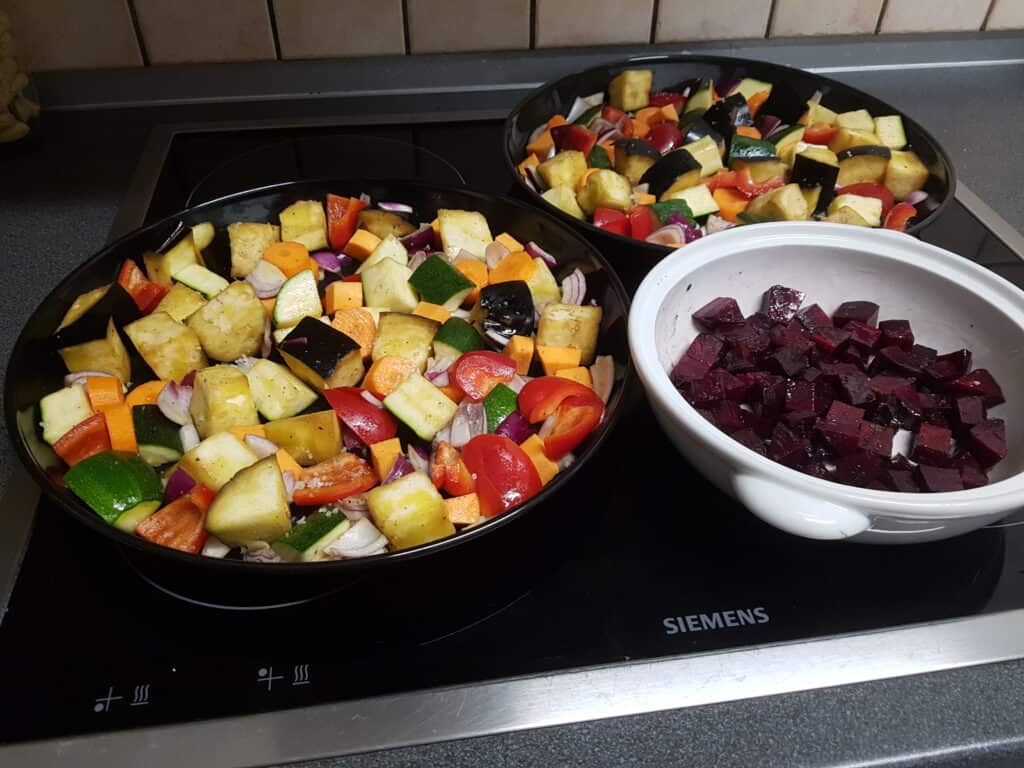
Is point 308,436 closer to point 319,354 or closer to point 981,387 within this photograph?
point 319,354

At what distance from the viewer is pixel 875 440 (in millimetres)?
716

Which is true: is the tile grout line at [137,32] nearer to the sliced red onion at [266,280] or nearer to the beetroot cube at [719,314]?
the sliced red onion at [266,280]

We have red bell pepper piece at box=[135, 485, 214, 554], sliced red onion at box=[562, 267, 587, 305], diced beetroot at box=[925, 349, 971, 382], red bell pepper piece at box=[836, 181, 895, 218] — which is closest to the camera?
red bell pepper piece at box=[135, 485, 214, 554]

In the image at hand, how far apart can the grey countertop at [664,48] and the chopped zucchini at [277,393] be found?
0.92ft

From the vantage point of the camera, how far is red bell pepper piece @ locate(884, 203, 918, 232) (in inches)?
43.2

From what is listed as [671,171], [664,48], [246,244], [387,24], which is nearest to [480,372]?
[246,244]

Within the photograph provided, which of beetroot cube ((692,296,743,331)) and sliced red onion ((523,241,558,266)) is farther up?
beetroot cube ((692,296,743,331))

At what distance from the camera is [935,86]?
1.54m

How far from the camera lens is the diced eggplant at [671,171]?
43.4 inches

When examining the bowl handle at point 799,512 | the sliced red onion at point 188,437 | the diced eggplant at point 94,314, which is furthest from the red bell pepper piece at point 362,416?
the bowl handle at point 799,512

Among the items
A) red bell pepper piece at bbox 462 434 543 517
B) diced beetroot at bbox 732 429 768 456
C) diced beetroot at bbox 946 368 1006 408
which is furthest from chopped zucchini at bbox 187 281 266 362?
diced beetroot at bbox 946 368 1006 408

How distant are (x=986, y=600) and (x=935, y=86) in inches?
47.4

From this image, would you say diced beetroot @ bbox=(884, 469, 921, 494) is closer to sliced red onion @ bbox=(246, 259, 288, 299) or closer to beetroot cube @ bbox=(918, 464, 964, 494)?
beetroot cube @ bbox=(918, 464, 964, 494)

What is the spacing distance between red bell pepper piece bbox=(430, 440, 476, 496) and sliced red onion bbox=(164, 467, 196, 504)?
0.23m
